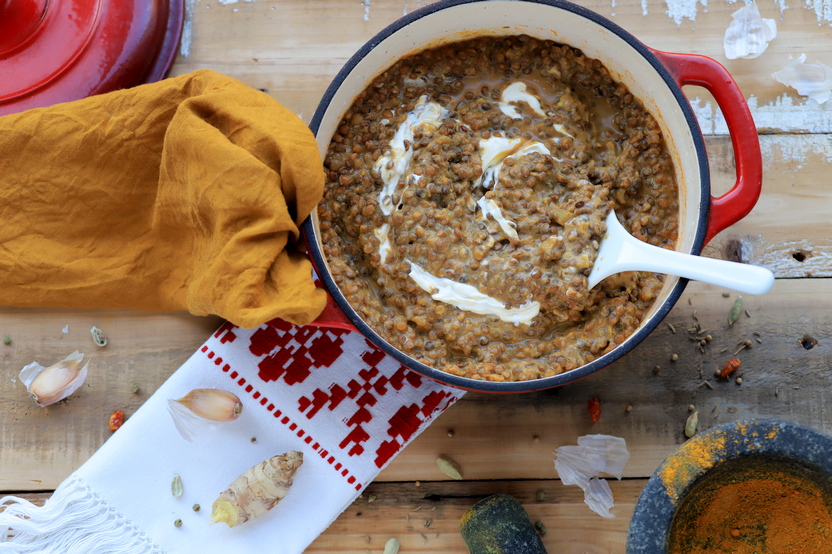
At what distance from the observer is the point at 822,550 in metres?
1.23

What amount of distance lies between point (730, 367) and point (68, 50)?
1.51 meters

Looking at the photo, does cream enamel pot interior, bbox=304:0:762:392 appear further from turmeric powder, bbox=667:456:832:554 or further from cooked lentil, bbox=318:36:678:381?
turmeric powder, bbox=667:456:832:554

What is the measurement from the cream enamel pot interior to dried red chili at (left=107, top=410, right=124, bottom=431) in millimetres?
594

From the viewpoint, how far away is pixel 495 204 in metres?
1.26

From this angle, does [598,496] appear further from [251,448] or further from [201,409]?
[201,409]

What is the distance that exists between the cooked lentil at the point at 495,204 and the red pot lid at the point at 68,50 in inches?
19.3

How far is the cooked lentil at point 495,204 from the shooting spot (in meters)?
1.25

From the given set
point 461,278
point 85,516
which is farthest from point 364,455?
point 85,516

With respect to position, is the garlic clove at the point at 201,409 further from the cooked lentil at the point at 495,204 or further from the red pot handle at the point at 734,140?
the red pot handle at the point at 734,140

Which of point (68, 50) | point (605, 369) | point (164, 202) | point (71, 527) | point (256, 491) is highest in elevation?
point (68, 50)

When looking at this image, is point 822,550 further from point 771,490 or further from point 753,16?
point 753,16

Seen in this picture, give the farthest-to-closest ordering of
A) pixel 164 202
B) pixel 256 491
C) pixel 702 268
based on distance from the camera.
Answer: pixel 256 491
pixel 164 202
pixel 702 268

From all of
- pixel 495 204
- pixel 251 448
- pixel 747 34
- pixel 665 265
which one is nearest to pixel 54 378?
pixel 251 448

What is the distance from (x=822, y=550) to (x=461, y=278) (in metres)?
0.82
